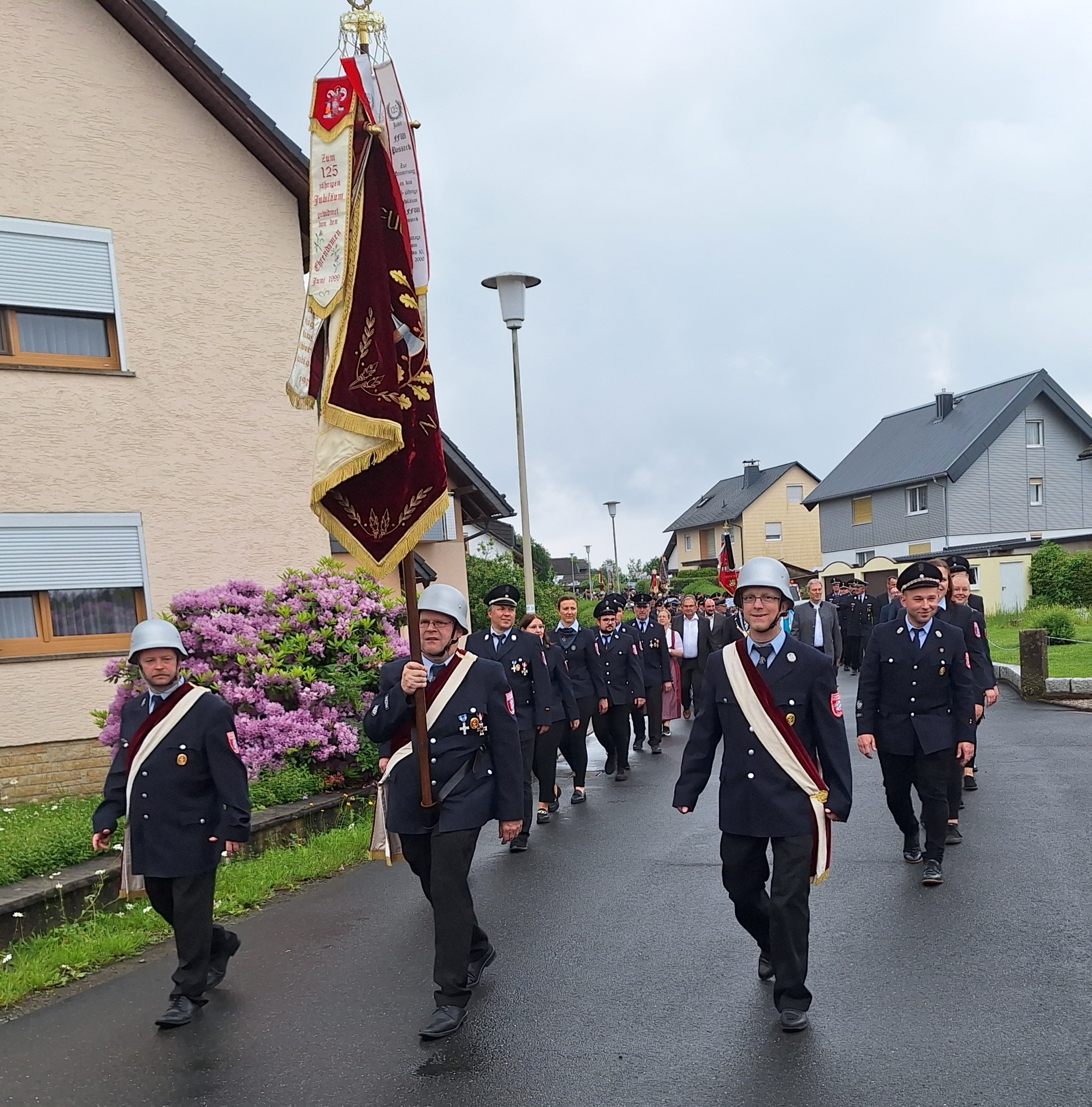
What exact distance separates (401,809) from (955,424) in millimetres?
45700

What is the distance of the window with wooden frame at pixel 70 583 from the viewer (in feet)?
37.8

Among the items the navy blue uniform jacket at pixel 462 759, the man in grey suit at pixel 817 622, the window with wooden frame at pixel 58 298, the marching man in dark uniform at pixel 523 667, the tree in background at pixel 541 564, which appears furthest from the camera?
the tree in background at pixel 541 564

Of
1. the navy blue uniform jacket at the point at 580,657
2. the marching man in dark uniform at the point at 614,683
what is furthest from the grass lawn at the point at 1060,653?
the navy blue uniform jacket at the point at 580,657

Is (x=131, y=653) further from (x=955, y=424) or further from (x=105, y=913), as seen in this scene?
(x=955, y=424)

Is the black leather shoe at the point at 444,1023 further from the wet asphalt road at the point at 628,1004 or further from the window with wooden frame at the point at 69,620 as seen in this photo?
the window with wooden frame at the point at 69,620

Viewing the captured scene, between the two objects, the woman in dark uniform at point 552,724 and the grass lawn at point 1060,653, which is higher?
the woman in dark uniform at point 552,724

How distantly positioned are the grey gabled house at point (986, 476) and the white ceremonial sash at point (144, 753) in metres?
40.0

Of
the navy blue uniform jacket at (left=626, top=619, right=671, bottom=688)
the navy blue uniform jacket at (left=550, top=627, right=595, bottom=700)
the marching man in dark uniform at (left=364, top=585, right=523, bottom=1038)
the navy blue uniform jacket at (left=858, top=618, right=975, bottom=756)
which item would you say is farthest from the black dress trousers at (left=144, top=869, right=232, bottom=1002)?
the navy blue uniform jacket at (left=626, top=619, right=671, bottom=688)

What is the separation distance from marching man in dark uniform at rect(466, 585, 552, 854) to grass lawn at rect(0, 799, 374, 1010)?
1.54 metres

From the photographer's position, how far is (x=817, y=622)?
16531 millimetres

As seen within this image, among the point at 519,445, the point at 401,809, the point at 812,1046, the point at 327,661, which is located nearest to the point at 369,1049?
the point at 401,809

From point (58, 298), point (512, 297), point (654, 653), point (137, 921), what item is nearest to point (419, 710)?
point (137, 921)

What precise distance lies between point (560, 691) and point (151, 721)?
5046 millimetres

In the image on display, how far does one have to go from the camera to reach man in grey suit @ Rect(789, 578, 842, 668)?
53.7 ft
